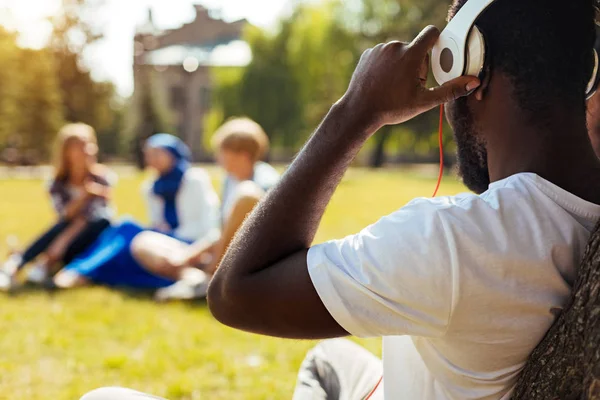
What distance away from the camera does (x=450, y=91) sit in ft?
4.83

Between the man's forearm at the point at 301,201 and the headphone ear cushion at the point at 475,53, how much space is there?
25cm

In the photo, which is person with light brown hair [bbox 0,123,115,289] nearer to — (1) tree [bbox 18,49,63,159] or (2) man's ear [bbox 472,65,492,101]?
(2) man's ear [bbox 472,65,492,101]

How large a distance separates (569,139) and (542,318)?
0.38m

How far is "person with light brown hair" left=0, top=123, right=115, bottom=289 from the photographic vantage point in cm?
718

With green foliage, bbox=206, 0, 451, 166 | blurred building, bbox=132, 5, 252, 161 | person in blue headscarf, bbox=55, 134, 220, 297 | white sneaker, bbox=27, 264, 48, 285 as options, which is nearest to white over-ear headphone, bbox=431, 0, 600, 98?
person in blue headscarf, bbox=55, 134, 220, 297

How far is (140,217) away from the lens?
13.6m

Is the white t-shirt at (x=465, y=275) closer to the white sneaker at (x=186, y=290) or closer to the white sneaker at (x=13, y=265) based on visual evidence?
the white sneaker at (x=186, y=290)

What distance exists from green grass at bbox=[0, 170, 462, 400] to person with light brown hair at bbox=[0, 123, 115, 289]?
1.01m

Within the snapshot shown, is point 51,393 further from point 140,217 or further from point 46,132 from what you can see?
point 46,132

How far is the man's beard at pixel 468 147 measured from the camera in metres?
1.53

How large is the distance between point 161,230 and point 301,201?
18.6 ft

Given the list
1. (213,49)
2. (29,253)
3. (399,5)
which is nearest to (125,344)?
(29,253)

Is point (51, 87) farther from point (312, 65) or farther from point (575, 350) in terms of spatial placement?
point (575, 350)

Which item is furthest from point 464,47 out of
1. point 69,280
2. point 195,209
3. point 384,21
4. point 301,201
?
point 384,21
